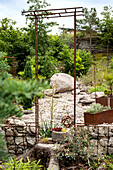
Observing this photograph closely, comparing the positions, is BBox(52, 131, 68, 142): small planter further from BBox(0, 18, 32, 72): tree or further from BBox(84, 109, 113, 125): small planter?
BBox(0, 18, 32, 72): tree

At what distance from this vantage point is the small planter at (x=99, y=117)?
3.81 meters

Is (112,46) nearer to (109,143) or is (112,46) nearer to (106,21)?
(106,21)

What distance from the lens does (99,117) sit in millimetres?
3887

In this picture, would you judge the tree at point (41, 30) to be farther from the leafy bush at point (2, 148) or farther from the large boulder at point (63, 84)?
the leafy bush at point (2, 148)

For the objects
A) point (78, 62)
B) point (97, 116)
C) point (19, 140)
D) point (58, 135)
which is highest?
point (78, 62)

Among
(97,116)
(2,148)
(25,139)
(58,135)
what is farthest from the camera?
(97,116)

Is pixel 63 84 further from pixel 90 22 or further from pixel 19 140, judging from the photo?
pixel 90 22

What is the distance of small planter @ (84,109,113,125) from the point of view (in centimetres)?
381

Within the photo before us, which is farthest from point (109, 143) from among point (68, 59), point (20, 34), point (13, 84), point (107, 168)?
point (20, 34)

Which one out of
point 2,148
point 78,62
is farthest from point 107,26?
point 2,148

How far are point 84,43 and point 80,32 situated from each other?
1149 millimetres

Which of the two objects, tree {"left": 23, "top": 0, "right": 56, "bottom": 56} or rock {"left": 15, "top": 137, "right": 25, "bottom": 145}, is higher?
tree {"left": 23, "top": 0, "right": 56, "bottom": 56}

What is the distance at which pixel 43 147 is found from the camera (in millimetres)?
2832

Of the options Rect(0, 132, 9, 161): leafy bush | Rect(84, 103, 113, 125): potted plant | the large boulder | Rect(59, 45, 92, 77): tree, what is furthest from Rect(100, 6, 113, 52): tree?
Rect(0, 132, 9, 161): leafy bush
